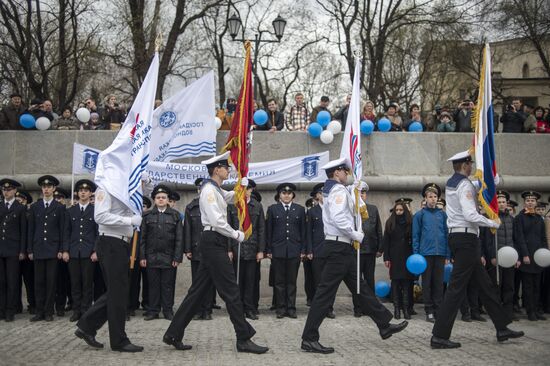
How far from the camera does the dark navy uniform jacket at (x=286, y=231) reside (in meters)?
11.9

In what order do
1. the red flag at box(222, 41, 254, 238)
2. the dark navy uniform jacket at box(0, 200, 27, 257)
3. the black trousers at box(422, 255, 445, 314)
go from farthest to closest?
the black trousers at box(422, 255, 445, 314)
the dark navy uniform jacket at box(0, 200, 27, 257)
the red flag at box(222, 41, 254, 238)

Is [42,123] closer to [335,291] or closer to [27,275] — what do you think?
[27,275]

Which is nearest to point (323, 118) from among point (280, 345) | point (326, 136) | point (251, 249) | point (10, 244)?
point (326, 136)

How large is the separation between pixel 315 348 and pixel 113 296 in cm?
224

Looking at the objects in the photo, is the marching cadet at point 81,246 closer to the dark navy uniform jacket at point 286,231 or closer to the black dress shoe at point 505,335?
the dark navy uniform jacket at point 286,231

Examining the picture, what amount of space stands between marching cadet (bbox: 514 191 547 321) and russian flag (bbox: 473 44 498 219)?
3.00m

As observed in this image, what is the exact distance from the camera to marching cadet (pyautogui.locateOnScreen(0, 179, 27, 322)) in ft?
36.3

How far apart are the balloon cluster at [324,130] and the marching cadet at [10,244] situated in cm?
572

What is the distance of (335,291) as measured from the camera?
823 centimetres

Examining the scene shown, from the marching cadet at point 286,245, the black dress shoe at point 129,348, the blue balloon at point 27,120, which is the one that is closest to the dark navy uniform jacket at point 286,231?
the marching cadet at point 286,245

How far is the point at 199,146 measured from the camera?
13.5m

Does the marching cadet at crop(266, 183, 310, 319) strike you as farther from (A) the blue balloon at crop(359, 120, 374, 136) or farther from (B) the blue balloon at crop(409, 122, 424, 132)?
(B) the blue balloon at crop(409, 122, 424, 132)

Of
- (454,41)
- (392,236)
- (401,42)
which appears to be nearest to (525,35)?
(454,41)

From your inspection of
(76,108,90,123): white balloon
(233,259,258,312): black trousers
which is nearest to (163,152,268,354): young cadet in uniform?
(233,259,258,312): black trousers
